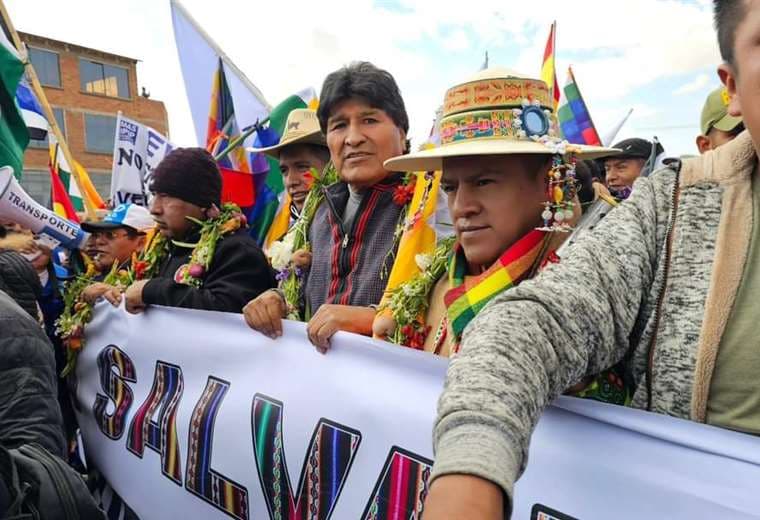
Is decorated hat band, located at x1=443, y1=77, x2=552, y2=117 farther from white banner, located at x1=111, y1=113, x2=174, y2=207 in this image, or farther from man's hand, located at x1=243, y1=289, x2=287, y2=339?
white banner, located at x1=111, y1=113, x2=174, y2=207

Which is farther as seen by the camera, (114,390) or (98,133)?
(98,133)

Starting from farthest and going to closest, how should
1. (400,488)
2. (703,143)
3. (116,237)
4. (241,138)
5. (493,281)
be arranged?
(241,138)
(116,237)
(703,143)
(400,488)
(493,281)

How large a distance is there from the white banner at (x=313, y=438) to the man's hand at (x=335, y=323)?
1.8 inches

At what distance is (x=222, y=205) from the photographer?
3.27 meters

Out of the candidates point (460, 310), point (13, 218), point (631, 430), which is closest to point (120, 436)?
point (13, 218)

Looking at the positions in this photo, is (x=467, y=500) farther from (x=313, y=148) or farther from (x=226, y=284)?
(x=313, y=148)

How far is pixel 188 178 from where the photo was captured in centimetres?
317

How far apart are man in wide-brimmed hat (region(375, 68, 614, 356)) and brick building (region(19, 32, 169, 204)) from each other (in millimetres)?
32547

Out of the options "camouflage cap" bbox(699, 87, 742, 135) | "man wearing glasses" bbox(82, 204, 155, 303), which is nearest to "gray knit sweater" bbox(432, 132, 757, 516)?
"camouflage cap" bbox(699, 87, 742, 135)

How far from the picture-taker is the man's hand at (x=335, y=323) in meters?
1.99

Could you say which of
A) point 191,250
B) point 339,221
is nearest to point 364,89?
point 339,221

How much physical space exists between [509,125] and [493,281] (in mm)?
442

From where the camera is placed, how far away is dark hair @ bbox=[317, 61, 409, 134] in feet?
8.11

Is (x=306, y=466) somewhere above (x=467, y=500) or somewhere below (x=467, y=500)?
below
